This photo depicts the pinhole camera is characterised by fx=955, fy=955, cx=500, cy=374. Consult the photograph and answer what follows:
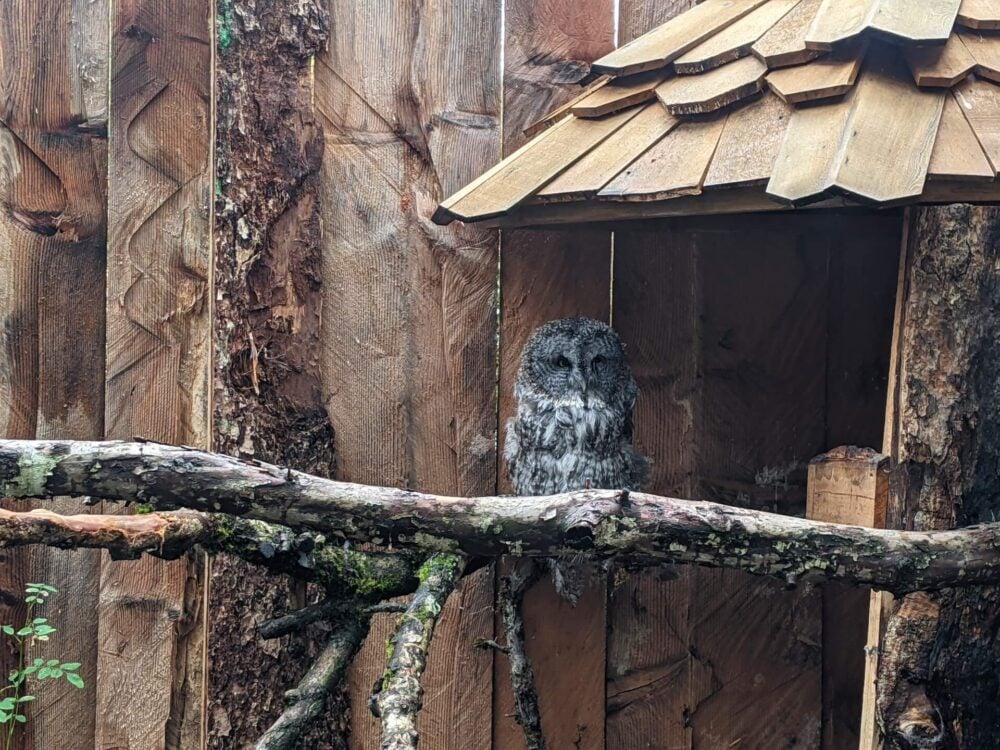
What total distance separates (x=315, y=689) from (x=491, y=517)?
0.35m

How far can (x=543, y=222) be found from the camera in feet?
6.07

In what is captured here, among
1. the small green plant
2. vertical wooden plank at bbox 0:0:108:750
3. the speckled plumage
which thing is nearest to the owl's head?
the speckled plumage

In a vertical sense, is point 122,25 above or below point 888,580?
above

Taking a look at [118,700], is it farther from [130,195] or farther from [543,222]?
[543,222]

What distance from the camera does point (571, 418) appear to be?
7.03 ft

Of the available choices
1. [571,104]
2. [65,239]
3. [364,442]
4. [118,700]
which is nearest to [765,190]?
[571,104]

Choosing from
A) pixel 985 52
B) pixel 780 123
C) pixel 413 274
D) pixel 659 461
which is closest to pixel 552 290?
pixel 413 274

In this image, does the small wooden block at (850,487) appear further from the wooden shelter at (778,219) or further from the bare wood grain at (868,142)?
the bare wood grain at (868,142)

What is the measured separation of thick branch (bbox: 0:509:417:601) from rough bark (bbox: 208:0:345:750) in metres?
0.53

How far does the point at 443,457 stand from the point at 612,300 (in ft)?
1.75

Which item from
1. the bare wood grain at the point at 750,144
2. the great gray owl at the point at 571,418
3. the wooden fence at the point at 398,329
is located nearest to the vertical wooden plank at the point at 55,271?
the wooden fence at the point at 398,329

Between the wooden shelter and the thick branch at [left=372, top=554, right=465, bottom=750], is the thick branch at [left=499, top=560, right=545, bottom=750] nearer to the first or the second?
the wooden shelter

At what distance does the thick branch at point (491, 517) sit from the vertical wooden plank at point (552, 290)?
0.79 meters

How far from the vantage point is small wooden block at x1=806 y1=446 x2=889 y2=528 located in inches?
66.7
